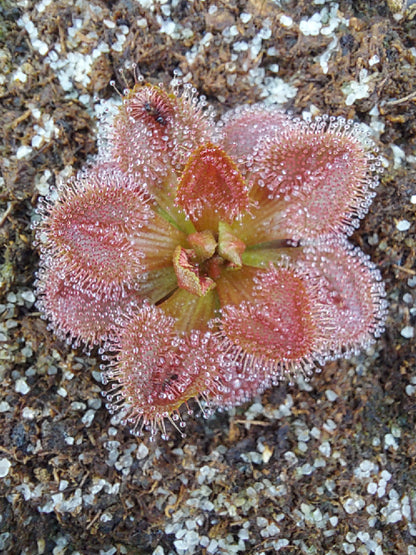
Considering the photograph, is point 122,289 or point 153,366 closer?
point 153,366

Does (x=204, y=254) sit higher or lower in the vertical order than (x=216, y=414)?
higher

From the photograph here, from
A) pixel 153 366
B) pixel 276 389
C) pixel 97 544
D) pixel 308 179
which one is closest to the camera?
pixel 153 366

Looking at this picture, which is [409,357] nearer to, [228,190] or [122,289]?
[228,190]

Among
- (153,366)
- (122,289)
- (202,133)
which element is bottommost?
(153,366)

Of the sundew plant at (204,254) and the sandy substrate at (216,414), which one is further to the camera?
the sandy substrate at (216,414)

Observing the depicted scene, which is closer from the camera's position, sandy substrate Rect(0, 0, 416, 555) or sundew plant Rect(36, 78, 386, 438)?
sundew plant Rect(36, 78, 386, 438)

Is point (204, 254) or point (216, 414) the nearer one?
point (204, 254)

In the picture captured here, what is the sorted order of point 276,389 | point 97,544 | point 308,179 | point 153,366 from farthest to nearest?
point 276,389, point 97,544, point 308,179, point 153,366

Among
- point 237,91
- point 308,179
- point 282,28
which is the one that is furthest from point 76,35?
point 308,179
